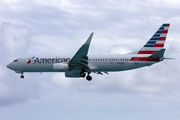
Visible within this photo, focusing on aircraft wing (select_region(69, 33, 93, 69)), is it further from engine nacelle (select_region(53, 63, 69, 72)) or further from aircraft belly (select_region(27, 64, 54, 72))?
aircraft belly (select_region(27, 64, 54, 72))

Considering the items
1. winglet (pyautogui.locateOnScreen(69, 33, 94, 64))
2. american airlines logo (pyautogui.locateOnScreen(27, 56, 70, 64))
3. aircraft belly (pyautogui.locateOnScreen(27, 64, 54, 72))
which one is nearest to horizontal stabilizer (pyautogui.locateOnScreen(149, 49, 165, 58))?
winglet (pyautogui.locateOnScreen(69, 33, 94, 64))

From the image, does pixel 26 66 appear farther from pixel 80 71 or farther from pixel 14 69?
pixel 80 71

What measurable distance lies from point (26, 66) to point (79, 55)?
10.7m

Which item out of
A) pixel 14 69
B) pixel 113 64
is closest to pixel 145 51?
pixel 113 64

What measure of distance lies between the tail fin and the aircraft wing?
9.11 m

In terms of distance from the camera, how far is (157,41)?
45406 millimetres

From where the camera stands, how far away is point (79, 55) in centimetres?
4206

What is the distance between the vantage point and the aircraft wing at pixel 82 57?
39.8m

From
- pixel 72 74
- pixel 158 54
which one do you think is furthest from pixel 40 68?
pixel 158 54

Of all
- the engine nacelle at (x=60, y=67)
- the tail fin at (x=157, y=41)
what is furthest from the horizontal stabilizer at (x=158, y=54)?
the engine nacelle at (x=60, y=67)

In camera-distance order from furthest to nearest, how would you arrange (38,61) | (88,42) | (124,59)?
(38,61) → (124,59) → (88,42)

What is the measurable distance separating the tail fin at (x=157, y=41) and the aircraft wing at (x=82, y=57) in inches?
358

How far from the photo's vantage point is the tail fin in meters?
45.2

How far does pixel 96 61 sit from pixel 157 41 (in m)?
10.2
